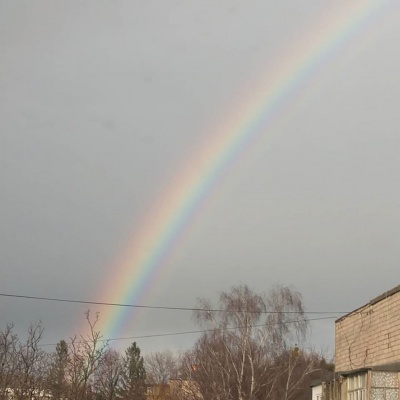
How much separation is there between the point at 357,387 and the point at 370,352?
180 cm

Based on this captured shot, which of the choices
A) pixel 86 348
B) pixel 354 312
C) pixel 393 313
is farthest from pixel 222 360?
pixel 393 313

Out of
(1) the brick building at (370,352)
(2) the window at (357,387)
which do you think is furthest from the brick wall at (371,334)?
(2) the window at (357,387)

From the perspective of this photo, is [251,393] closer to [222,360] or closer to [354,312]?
[222,360]

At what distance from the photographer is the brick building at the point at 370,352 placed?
51.2 ft

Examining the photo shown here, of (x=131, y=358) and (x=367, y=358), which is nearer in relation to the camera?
(x=367, y=358)

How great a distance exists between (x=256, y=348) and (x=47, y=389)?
24.2 m

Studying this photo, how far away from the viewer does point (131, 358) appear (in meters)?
85.0

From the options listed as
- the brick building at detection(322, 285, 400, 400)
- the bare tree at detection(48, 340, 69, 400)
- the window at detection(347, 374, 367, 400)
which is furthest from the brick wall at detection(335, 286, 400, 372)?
the bare tree at detection(48, 340, 69, 400)

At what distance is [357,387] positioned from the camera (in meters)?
16.9

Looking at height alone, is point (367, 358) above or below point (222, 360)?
below

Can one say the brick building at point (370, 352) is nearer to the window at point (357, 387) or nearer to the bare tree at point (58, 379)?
the window at point (357, 387)

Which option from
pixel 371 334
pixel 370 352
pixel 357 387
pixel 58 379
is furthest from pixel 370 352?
pixel 58 379

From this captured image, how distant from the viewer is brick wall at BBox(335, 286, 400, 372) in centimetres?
1675

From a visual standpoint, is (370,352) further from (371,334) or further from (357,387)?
(357,387)
